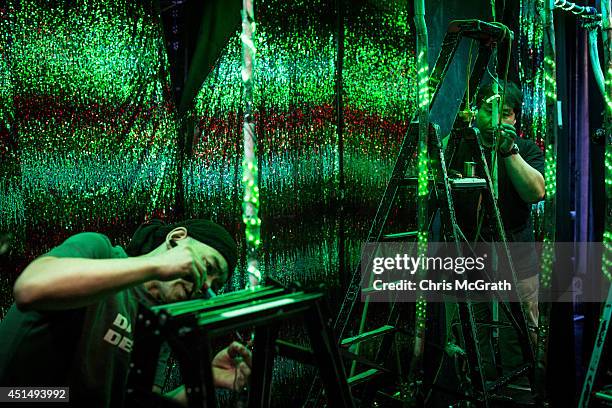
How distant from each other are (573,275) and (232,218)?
4.48m

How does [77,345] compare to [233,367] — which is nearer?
[77,345]

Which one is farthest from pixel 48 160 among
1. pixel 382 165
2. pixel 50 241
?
pixel 382 165

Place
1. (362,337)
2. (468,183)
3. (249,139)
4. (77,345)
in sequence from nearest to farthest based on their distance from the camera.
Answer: (77,345), (249,139), (362,337), (468,183)

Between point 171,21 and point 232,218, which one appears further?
point 232,218

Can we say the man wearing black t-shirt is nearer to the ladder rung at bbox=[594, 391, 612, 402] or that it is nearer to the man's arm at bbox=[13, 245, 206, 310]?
the ladder rung at bbox=[594, 391, 612, 402]

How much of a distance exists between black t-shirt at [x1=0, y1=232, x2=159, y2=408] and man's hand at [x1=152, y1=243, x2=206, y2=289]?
0.25 m

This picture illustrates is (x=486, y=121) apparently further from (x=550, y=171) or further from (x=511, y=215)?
(x=511, y=215)

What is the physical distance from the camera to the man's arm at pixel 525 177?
295cm

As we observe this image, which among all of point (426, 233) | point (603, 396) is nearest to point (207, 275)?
point (426, 233)

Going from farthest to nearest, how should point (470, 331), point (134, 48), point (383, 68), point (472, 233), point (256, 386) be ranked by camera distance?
point (383, 68), point (472, 233), point (470, 331), point (134, 48), point (256, 386)

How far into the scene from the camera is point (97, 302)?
162 centimetres

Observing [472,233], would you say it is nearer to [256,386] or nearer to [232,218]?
[232,218]

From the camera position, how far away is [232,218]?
2590mm

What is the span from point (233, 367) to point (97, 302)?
49 centimetres
